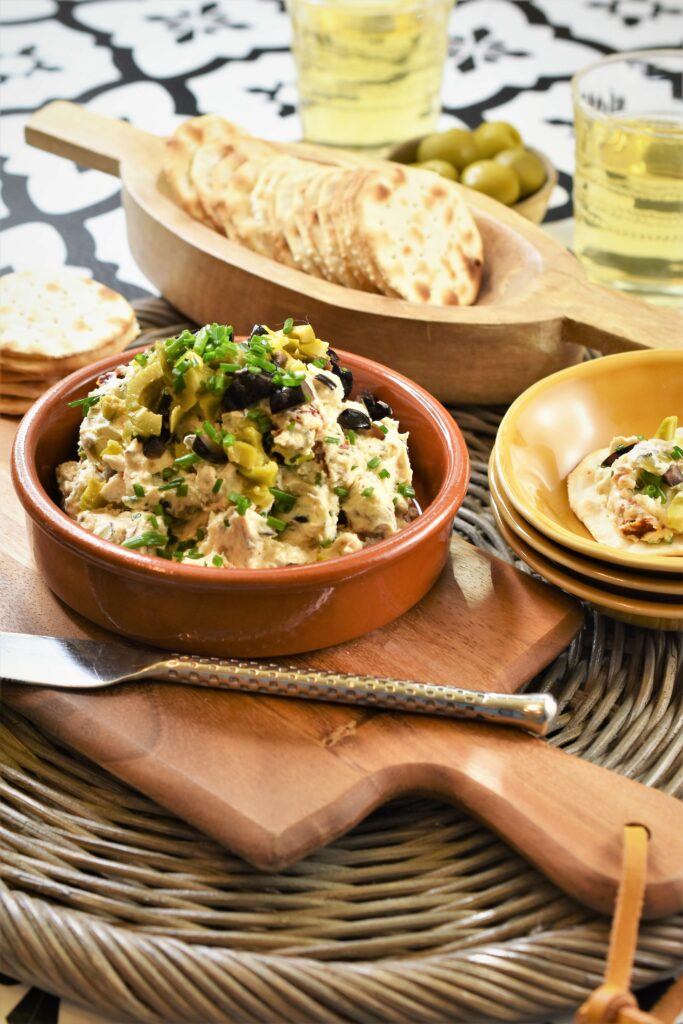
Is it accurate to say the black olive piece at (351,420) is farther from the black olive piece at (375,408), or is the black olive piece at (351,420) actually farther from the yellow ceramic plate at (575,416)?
the yellow ceramic plate at (575,416)

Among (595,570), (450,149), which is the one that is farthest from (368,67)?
(595,570)

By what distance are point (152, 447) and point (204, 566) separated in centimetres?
27

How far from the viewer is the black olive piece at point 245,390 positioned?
209 cm

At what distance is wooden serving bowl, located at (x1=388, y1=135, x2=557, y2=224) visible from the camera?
143 inches

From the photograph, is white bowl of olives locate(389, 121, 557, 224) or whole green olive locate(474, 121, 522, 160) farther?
whole green olive locate(474, 121, 522, 160)

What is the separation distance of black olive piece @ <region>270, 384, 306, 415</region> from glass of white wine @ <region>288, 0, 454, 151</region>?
202 cm

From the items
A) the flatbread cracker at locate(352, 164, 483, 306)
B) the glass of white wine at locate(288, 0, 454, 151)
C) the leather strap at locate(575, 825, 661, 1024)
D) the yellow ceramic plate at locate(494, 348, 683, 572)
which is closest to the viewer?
the leather strap at locate(575, 825, 661, 1024)

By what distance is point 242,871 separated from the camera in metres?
1.80

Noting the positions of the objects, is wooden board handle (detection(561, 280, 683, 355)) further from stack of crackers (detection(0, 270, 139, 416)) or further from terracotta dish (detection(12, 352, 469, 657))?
stack of crackers (detection(0, 270, 139, 416))

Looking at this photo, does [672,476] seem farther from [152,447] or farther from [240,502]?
[152,447]

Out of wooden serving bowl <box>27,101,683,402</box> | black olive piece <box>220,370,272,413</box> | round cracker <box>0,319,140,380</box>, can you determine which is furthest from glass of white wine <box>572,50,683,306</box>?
black olive piece <box>220,370,272,413</box>

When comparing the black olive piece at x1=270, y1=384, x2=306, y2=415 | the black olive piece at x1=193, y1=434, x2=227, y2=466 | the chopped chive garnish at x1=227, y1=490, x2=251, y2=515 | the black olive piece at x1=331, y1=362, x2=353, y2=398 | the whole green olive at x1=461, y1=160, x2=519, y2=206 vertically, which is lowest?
the whole green olive at x1=461, y1=160, x2=519, y2=206

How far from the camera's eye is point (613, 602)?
2.15 meters

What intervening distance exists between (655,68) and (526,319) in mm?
1242
